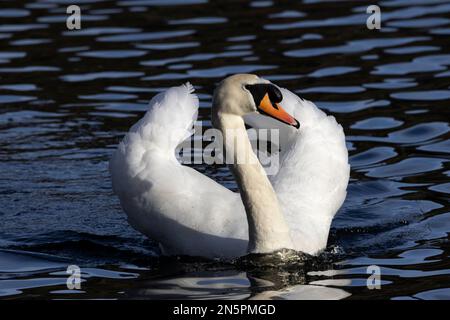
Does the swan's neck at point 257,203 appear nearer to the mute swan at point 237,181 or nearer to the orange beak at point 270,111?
the mute swan at point 237,181

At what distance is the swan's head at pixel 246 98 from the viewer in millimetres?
8234

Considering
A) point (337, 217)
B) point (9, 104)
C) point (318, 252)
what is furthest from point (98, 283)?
point (9, 104)

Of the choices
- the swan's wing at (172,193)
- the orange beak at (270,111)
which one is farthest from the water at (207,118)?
the orange beak at (270,111)

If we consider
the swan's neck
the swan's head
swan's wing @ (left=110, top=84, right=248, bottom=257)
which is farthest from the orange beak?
swan's wing @ (left=110, top=84, right=248, bottom=257)

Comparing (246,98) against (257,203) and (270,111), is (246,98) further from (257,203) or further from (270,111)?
(257,203)

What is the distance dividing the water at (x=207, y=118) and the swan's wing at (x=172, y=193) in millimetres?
211

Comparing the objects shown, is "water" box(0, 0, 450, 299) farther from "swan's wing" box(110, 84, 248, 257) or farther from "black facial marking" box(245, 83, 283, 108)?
"black facial marking" box(245, 83, 283, 108)

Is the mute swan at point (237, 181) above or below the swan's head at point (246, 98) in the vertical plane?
below

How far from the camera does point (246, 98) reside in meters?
8.23

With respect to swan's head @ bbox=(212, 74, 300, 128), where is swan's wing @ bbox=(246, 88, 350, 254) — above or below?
below

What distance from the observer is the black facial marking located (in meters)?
8.27

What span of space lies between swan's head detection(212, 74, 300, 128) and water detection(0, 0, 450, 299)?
1183mm

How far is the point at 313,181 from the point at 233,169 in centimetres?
120
